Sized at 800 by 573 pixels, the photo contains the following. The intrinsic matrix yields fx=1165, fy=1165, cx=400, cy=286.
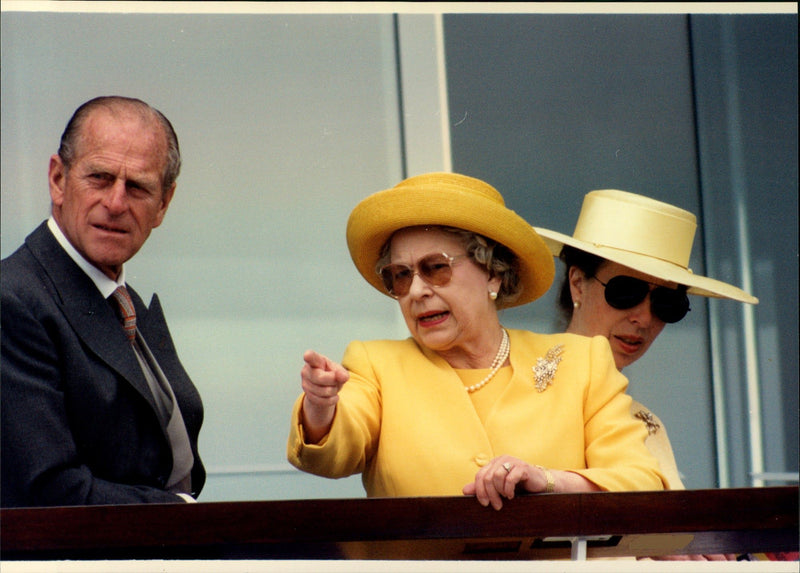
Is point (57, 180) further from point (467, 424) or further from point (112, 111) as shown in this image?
point (467, 424)

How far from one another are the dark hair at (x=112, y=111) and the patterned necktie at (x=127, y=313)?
34cm

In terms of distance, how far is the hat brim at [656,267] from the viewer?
12.5 ft

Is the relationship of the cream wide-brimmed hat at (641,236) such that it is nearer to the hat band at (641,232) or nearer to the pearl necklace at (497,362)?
the hat band at (641,232)

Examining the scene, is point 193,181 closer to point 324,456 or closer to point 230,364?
point 230,364

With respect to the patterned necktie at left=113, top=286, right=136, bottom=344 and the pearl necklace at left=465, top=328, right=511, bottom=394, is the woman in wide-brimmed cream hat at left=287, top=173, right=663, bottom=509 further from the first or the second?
the patterned necktie at left=113, top=286, right=136, bottom=344

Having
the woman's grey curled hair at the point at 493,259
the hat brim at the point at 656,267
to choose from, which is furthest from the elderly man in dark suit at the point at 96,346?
the hat brim at the point at 656,267

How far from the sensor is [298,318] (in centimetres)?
457

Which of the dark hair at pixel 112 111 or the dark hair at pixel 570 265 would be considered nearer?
the dark hair at pixel 112 111

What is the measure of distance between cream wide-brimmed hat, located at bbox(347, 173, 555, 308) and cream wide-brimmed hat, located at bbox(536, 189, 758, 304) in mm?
531

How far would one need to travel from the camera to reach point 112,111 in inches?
129

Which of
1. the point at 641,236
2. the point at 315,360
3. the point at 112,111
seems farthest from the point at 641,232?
the point at 112,111

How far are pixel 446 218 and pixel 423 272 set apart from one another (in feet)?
0.52

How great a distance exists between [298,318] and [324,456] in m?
1.72

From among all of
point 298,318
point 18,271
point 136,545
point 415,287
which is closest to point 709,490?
point 415,287
